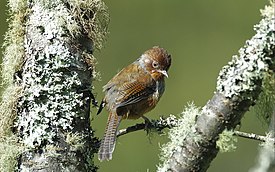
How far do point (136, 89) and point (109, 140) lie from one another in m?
0.59

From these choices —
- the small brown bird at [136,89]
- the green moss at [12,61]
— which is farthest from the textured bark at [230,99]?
the small brown bird at [136,89]

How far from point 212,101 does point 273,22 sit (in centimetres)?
23

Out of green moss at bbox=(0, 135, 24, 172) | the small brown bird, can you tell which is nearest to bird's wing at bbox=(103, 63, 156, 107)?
the small brown bird

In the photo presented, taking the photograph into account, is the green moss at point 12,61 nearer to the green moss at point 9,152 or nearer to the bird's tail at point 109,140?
the green moss at point 9,152

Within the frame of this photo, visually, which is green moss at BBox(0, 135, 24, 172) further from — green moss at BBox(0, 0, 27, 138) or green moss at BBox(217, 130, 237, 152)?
green moss at BBox(217, 130, 237, 152)

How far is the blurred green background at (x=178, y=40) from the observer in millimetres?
4348

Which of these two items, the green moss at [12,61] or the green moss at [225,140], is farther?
the green moss at [12,61]

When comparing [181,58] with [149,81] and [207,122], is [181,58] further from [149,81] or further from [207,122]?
[207,122]

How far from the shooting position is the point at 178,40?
15.3ft

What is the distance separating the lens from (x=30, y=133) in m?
2.35

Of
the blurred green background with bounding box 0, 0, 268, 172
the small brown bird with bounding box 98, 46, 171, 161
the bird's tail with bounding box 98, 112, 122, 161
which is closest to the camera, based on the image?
the bird's tail with bounding box 98, 112, 122, 161

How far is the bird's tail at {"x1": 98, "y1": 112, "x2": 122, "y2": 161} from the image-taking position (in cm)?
260

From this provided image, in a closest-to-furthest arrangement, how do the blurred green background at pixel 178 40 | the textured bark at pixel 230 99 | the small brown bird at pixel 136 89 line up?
the textured bark at pixel 230 99 → the small brown bird at pixel 136 89 → the blurred green background at pixel 178 40

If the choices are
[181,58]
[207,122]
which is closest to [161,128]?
[207,122]
